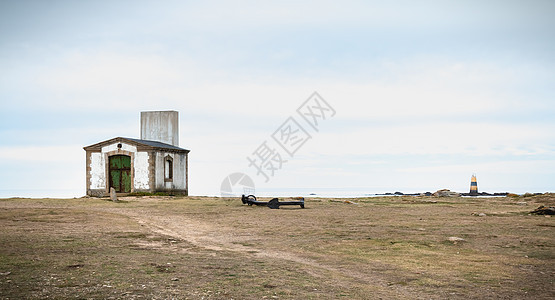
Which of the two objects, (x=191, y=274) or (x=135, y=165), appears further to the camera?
(x=135, y=165)

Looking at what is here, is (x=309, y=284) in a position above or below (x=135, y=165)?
below

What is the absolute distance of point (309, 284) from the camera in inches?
288

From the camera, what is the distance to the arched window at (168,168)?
30.9 metres

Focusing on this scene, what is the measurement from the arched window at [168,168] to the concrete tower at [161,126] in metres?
4.16

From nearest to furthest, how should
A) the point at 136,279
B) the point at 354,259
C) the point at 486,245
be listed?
the point at 136,279
the point at 354,259
the point at 486,245

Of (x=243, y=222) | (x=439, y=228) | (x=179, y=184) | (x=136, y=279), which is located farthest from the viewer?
(x=179, y=184)

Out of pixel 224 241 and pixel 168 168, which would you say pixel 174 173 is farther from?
pixel 224 241

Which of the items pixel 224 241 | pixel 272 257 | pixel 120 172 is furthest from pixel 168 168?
pixel 272 257

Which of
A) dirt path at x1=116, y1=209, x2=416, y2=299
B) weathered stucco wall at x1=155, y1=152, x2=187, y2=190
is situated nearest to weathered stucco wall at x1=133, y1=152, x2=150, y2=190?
weathered stucco wall at x1=155, y1=152, x2=187, y2=190

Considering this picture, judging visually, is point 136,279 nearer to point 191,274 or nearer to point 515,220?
point 191,274

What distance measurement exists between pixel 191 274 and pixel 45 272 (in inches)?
81.4

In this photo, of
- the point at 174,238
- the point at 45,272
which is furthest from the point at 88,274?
the point at 174,238

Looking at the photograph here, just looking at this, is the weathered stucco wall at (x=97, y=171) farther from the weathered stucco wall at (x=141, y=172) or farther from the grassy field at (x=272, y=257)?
the grassy field at (x=272, y=257)

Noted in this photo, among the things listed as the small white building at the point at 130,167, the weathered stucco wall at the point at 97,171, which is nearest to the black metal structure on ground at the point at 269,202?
the small white building at the point at 130,167
